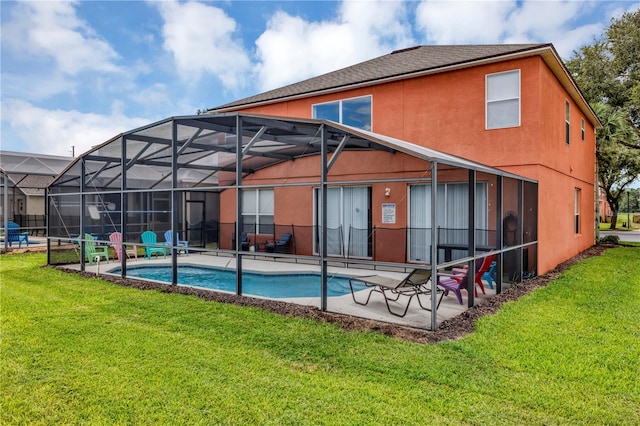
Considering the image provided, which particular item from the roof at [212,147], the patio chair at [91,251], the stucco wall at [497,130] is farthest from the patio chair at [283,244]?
Answer: the patio chair at [91,251]

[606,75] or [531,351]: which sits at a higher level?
[606,75]

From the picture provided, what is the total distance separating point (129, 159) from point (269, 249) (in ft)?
14.5

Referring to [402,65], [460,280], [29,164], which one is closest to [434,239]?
[460,280]

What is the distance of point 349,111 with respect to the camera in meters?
11.6

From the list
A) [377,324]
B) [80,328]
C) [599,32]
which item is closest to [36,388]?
[80,328]

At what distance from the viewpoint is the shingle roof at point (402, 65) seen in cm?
963

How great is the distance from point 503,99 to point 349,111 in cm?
403

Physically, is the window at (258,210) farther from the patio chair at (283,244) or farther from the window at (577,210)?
the window at (577,210)

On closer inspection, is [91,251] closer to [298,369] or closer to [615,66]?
[298,369]

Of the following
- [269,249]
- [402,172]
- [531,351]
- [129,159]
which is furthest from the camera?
[269,249]

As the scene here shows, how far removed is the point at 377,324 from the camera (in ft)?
18.6

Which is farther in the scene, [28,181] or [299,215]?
[28,181]

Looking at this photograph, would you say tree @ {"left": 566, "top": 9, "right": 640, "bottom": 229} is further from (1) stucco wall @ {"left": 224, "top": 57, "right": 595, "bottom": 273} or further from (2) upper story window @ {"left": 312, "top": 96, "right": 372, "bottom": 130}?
(2) upper story window @ {"left": 312, "top": 96, "right": 372, "bottom": 130}

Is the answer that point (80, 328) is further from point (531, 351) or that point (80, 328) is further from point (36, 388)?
point (531, 351)
